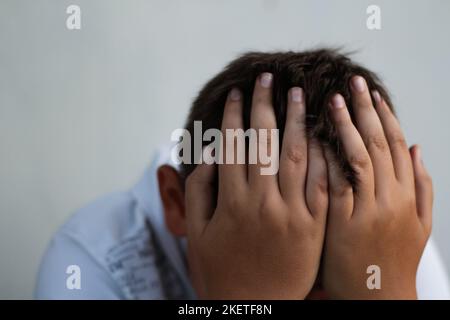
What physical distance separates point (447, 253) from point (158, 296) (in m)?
0.99

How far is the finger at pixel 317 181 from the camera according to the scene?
54cm

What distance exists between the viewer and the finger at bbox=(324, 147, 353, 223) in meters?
0.54

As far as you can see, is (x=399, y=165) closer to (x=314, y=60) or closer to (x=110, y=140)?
(x=314, y=60)

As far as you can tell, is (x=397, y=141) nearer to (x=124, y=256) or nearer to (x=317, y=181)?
(x=317, y=181)

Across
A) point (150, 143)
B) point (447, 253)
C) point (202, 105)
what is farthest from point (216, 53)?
point (447, 253)

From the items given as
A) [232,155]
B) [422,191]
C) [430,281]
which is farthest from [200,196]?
[430,281]

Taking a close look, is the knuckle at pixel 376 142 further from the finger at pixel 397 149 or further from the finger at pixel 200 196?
the finger at pixel 200 196

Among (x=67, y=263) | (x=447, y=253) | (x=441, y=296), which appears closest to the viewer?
(x=67, y=263)

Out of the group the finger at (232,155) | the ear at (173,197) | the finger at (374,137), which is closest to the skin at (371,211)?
the finger at (374,137)

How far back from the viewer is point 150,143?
1.30 metres

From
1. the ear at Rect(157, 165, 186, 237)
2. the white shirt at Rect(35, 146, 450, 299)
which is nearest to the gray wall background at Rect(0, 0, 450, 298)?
the white shirt at Rect(35, 146, 450, 299)

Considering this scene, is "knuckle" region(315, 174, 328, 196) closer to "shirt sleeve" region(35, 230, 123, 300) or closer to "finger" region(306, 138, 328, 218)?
"finger" region(306, 138, 328, 218)

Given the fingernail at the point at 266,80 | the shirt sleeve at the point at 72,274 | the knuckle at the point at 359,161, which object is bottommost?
the shirt sleeve at the point at 72,274

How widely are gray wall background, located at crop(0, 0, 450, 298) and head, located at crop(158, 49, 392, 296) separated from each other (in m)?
0.56
